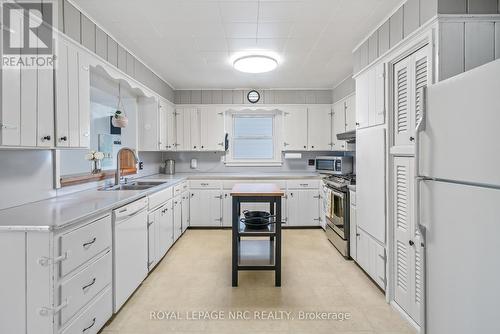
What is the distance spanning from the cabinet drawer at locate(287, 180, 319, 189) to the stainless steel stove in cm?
59

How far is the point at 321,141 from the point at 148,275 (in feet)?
11.7

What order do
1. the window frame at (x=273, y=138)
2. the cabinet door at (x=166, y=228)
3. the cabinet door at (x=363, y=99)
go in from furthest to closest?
1. the window frame at (x=273, y=138)
2. the cabinet door at (x=166, y=228)
3. the cabinet door at (x=363, y=99)

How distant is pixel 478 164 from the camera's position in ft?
3.95

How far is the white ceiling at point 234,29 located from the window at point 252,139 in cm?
141

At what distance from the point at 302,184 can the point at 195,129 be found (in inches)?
84.5

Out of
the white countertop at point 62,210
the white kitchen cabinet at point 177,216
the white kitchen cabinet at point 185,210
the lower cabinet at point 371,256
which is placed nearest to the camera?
the white countertop at point 62,210

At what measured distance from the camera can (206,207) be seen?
Result: 4707 millimetres

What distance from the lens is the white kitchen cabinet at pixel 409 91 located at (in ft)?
6.59

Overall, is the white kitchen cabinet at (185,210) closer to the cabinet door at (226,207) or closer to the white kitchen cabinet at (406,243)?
the cabinet door at (226,207)

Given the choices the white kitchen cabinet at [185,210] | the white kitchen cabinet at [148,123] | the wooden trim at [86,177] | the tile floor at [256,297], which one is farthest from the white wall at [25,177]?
the white kitchen cabinet at [185,210]

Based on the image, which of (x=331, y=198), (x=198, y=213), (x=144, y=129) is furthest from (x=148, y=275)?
(x=331, y=198)

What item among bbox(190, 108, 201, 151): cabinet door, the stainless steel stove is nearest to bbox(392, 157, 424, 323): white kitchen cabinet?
the stainless steel stove

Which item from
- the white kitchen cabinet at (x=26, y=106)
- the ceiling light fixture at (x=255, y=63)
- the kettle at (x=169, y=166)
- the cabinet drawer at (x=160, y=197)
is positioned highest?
the ceiling light fixture at (x=255, y=63)

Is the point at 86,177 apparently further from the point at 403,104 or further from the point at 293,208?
the point at 293,208
